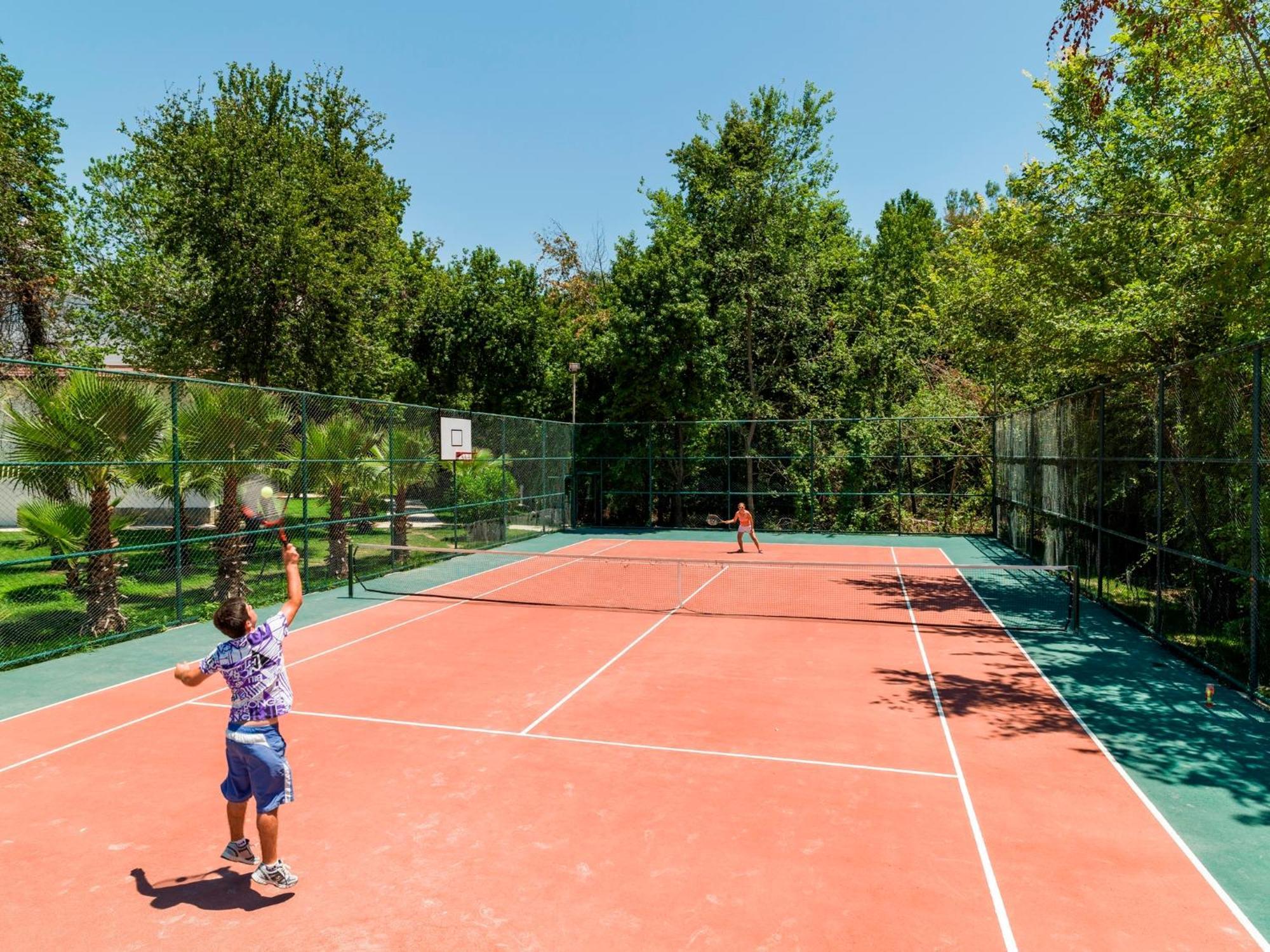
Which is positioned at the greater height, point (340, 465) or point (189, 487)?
point (340, 465)

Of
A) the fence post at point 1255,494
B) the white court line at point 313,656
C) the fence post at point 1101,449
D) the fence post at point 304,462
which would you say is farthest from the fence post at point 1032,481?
the fence post at point 304,462

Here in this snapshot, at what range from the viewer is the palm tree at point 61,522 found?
11852mm

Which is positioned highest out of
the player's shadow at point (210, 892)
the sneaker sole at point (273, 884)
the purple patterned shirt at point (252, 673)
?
the purple patterned shirt at point (252, 673)

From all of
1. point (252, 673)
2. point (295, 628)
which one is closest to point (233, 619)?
point (252, 673)

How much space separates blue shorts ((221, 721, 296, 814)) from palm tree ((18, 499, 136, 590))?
8.76m

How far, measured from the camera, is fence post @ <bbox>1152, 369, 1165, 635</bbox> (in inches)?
449

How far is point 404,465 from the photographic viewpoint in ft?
62.0

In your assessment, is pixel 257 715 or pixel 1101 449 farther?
pixel 1101 449

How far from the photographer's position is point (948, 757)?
753cm

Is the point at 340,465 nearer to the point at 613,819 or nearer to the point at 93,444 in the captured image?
the point at 93,444

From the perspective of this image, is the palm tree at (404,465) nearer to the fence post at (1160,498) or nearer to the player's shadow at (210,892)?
the player's shadow at (210,892)

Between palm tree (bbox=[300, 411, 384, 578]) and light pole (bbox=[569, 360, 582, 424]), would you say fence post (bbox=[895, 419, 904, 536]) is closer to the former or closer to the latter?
light pole (bbox=[569, 360, 582, 424])

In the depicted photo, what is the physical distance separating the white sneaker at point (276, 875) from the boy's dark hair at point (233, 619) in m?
1.48

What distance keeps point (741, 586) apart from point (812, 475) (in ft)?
39.8
